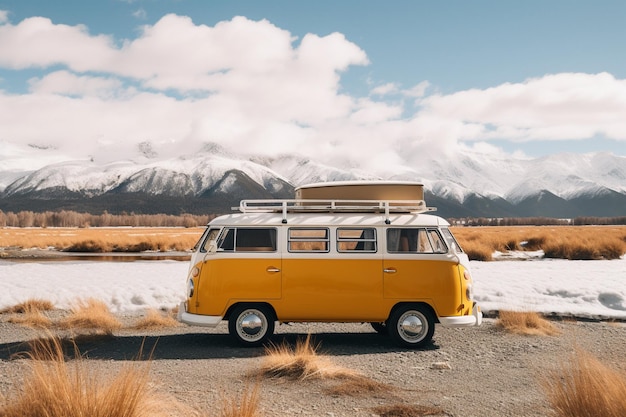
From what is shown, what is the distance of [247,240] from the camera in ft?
32.1

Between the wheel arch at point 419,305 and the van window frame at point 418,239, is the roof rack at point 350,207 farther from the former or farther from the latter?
the wheel arch at point 419,305

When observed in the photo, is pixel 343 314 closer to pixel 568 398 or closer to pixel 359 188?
pixel 359 188

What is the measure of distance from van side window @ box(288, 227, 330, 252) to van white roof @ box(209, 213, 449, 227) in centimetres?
14

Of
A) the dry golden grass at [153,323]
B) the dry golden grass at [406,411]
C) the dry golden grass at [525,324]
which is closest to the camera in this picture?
the dry golden grass at [406,411]

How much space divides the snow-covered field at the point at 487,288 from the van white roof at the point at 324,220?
5299 mm

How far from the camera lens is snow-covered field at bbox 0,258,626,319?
47.6 feet

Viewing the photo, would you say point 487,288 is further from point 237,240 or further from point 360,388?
point 360,388

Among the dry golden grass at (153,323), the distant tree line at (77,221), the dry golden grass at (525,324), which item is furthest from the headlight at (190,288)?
the distant tree line at (77,221)

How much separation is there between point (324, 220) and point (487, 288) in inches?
336

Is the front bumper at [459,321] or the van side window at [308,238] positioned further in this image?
the van side window at [308,238]

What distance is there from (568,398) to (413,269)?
15.4 feet

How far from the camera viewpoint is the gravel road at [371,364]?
6.60 metres

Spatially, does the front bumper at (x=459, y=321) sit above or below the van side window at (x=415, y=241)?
below

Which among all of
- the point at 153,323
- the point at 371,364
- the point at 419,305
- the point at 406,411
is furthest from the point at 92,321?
the point at 406,411
